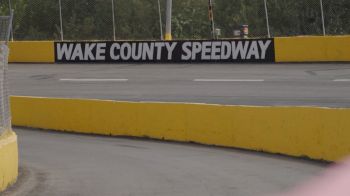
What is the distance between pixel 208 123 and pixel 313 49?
11.1 meters

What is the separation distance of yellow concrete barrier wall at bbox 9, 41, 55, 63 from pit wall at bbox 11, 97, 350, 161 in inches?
416

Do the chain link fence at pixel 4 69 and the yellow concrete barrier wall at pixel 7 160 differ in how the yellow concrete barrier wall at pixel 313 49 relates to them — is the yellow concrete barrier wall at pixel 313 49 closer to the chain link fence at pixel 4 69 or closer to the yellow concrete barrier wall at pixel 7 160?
the chain link fence at pixel 4 69

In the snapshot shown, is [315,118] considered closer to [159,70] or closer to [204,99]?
[204,99]

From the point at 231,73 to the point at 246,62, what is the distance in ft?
7.02

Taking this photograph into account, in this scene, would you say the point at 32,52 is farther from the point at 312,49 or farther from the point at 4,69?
the point at 4,69

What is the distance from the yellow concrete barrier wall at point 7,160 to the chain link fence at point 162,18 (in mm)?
20312

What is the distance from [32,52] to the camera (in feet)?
99.9

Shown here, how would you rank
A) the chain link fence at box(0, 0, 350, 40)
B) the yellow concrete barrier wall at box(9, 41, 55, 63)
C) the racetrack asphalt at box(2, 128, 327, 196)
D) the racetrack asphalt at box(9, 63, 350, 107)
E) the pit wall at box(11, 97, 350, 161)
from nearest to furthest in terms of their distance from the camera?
the racetrack asphalt at box(2, 128, 327, 196), the pit wall at box(11, 97, 350, 161), the racetrack asphalt at box(9, 63, 350, 107), the yellow concrete barrier wall at box(9, 41, 55, 63), the chain link fence at box(0, 0, 350, 40)

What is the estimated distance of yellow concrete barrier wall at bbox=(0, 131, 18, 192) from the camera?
9.02 meters

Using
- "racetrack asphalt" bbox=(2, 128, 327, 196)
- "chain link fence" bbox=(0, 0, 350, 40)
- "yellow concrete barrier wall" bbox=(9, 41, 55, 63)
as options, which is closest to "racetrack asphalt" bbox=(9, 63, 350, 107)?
"yellow concrete barrier wall" bbox=(9, 41, 55, 63)

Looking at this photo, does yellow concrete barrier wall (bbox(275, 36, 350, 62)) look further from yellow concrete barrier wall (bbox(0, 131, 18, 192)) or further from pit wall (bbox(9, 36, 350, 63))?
yellow concrete barrier wall (bbox(0, 131, 18, 192))

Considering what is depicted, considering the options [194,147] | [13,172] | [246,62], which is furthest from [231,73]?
[13,172]

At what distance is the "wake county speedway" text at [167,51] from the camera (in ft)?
84.6

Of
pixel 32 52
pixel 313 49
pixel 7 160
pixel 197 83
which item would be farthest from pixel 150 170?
pixel 32 52
